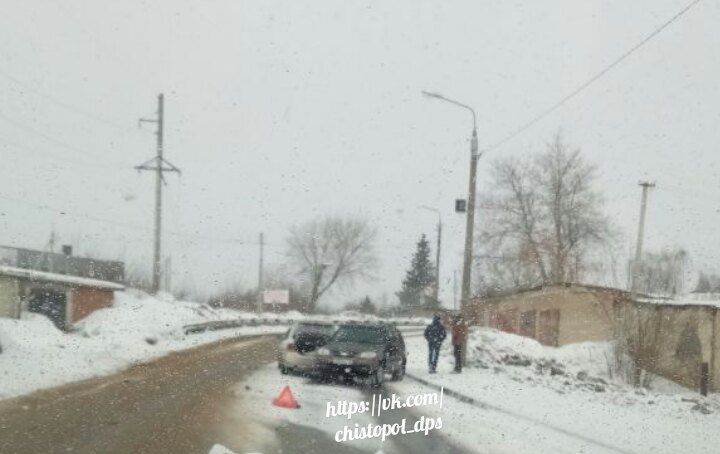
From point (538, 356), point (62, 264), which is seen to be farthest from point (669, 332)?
point (62, 264)

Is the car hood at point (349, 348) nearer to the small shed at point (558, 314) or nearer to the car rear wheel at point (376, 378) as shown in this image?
the car rear wheel at point (376, 378)

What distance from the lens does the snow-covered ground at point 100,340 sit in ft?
60.3

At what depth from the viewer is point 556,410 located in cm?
1521

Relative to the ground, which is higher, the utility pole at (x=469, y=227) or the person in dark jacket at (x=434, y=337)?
the utility pole at (x=469, y=227)

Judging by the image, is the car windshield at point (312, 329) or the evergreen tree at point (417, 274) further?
the evergreen tree at point (417, 274)

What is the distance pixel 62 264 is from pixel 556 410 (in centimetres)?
3565

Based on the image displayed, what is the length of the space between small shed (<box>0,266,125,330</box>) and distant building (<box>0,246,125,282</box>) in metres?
2.36

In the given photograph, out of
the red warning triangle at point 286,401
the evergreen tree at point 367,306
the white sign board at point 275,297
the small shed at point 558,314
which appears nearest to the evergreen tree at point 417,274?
the evergreen tree at point 367,306

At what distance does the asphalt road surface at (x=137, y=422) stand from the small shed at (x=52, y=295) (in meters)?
17.7

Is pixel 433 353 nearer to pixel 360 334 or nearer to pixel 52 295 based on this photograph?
pixel 360 334

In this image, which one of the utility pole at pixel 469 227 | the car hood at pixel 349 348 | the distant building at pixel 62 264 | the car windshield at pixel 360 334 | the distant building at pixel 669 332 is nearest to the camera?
the car hood at pixel 349 348

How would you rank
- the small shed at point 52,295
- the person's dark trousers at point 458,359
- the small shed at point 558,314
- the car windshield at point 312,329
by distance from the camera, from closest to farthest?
the car windshield at point 312,329 → the person's dark trousers at point 458,359 → the small shed at point 558,314 → the small shed at point 52,295

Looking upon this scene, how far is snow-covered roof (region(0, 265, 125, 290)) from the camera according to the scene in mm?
35178

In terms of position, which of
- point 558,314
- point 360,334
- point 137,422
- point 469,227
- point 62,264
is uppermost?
point 469,227
